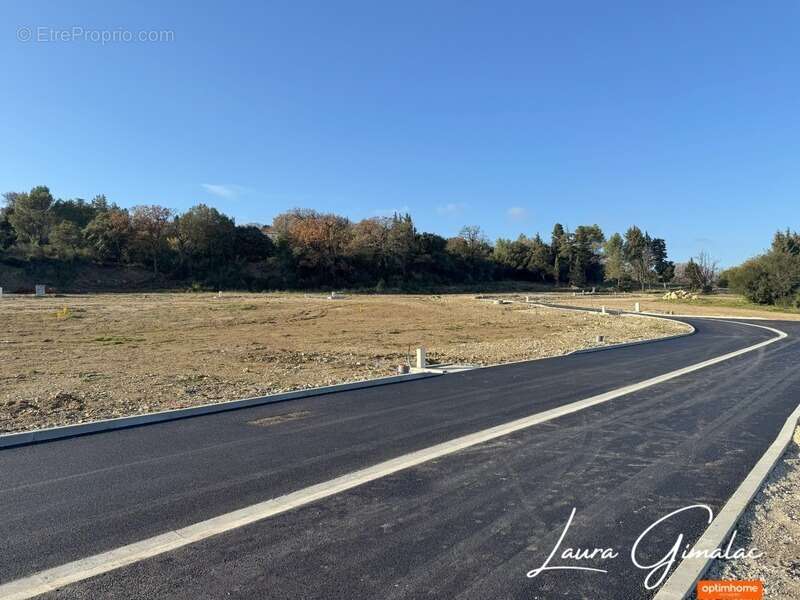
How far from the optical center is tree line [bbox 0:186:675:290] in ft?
214

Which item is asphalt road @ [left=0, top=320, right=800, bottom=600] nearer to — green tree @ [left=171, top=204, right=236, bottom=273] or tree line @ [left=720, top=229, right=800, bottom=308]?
tree line @ [left=720, top=229, right=800, bottom=308]

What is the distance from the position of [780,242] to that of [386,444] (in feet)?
276

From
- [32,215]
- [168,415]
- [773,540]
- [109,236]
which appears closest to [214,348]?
[168,415]

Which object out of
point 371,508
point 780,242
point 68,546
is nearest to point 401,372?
point 371,508

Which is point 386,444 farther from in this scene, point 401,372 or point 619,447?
point 401,372

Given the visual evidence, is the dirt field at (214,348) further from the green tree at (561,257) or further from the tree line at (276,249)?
the green tree at (561,257)

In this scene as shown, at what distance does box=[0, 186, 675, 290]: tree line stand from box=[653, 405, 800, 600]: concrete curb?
67.7 meters

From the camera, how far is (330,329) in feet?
86.9

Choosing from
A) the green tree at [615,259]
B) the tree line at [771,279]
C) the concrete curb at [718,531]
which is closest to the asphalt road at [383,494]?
the concrete curb at [718,531]

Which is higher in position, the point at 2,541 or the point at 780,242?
the point at 780,242

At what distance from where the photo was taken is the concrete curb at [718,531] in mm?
3191

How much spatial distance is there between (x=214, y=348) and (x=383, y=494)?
1496cm

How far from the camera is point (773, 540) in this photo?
3924mm

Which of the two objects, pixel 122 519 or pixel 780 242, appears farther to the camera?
pixel 780 242
